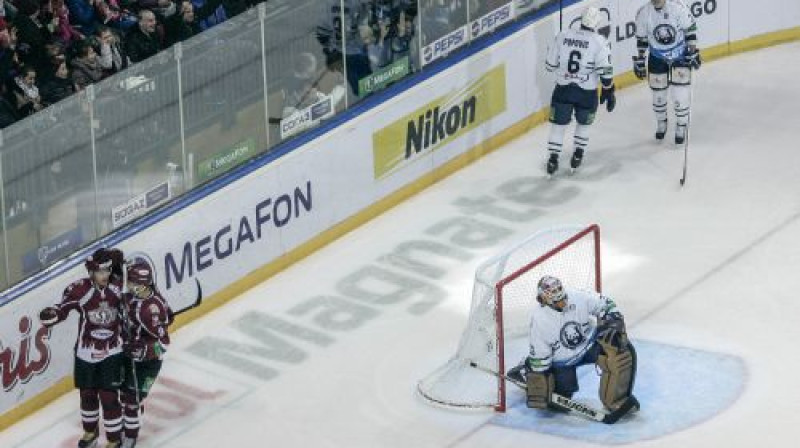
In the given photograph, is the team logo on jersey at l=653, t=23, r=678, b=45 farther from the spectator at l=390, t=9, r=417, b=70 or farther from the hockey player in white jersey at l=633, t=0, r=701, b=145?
the spectator at l=390, t=9, r=417, b=70

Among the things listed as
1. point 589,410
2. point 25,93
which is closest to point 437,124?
point 25,93

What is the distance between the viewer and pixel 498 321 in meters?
15.1

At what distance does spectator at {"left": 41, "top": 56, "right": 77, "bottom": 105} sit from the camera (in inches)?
663

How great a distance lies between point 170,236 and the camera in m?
16.4

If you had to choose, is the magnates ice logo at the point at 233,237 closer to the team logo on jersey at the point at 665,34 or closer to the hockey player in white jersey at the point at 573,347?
the hockey player in white jersey at the point at 573,347

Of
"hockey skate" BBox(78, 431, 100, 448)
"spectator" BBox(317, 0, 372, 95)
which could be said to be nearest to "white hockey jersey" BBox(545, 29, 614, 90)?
"spectator" BBox(317, 0, 372, 95)

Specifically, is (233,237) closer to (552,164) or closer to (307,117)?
(307,117)

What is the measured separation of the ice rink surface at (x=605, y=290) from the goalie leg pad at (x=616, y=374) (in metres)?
0.19

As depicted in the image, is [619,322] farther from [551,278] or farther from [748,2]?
[748,2]

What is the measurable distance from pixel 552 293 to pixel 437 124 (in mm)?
4342

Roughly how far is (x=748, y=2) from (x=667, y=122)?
7.63 feet

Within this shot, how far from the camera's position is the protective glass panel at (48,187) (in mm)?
15336

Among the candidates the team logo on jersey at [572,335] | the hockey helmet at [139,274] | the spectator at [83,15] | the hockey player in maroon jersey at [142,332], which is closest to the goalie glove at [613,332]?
the team logo on jersey at [572,335]

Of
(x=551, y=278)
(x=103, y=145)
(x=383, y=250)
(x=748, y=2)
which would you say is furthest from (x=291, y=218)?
(x=748, y=2)
